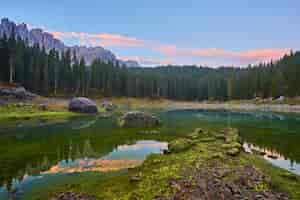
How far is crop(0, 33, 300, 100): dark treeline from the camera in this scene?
268ft

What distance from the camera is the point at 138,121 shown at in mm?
40562

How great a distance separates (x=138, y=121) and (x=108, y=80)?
83.7 meters

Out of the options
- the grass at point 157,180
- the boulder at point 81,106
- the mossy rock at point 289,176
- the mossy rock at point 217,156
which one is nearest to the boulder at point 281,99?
the boulder at point 81,106

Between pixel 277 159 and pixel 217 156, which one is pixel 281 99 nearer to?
pixel 277 159

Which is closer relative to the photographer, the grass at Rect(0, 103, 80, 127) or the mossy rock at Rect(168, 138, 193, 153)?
the mossy rock at Rect(168, 138, 193, 153)

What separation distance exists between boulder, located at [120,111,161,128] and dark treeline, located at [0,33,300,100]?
5053 centimetres

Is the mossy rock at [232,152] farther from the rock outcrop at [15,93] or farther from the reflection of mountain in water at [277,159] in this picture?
the rock outcrop at [15,93]

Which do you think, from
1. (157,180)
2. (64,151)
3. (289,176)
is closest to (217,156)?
(289,176)

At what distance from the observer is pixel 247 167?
14344 mm

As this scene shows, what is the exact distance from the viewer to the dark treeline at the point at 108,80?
81.6 metres

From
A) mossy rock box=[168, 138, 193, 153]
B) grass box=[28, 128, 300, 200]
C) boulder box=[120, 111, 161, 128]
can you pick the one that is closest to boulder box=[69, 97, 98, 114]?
boulder box=[120, 111, 161, 128]

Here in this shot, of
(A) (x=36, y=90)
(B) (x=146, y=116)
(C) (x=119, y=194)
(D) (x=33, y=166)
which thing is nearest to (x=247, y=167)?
(C) (x=119, y=194)

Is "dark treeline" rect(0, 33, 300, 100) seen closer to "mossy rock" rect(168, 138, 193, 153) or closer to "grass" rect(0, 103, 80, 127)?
"grass" rect(0, 103, 80, 127)

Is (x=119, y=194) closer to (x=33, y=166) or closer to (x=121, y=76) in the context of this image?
(x=33, y=166)
